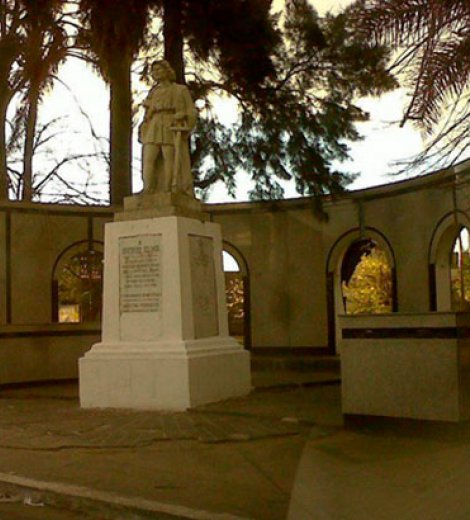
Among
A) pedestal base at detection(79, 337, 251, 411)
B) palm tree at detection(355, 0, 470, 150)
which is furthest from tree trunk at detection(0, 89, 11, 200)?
palm tree at detection(355, 0, 470, 150)

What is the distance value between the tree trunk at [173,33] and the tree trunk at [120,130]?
115cm

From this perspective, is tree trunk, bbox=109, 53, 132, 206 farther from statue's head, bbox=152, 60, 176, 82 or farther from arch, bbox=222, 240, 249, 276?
statue's head, bbox=152, 60, 176, 82

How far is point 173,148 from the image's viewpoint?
511 inches

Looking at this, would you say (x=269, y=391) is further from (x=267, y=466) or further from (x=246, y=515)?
(x=246, y=515)

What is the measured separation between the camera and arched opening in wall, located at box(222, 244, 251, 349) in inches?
841

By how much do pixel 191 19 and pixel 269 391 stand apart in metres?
8.52

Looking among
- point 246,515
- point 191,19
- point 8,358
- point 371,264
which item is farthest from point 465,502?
point 371,264

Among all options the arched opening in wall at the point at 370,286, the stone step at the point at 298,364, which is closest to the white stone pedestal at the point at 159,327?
the stone step at the point at 298,364

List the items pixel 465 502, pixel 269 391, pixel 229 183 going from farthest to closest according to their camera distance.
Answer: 1. pixel 229 183
2. pixel 269 391
3. pixel 465 502

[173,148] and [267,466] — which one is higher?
[173,148]

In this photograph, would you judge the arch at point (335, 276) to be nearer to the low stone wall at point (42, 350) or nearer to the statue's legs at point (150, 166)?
the low stone wall at point (42, 350)

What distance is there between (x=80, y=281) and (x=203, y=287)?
11.1 metres

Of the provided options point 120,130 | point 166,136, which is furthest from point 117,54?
point 166,136

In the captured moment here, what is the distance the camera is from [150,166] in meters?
13.1
